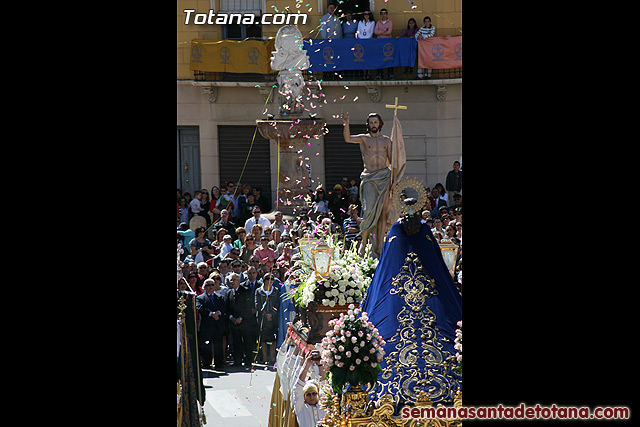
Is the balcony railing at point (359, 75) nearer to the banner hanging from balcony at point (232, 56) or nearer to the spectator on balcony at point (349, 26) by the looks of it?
the banner hanging from balcony at point (232, 56)

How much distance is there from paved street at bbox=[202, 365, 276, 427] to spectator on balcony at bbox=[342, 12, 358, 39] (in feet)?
32.8

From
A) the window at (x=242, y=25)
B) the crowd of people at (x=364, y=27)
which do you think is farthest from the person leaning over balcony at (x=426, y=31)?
the window at (x=242, y=25)

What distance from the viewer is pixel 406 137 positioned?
1973 cm

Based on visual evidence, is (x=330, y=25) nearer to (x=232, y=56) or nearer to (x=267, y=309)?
(x=232, y=56)

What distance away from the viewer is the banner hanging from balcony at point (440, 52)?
18.8 metres

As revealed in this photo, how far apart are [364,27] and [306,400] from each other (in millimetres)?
13600

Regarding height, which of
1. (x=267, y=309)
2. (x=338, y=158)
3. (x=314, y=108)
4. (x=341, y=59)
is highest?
(x=341, y=59)

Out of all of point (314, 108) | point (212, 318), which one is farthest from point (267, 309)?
point (314, 108)

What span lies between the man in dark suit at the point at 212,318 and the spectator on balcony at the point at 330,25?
9.21 metres

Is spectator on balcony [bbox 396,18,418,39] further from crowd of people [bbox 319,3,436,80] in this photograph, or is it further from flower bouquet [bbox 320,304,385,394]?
flower bouquet [bbox 320,304,385,394]

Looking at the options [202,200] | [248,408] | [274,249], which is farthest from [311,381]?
[202,200]

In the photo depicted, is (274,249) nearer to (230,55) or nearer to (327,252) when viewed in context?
(327,252)

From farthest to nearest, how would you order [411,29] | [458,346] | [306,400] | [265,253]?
[411,29], [265,253], [306,400], [458,346]

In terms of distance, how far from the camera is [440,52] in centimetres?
Answer: 1898
